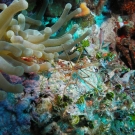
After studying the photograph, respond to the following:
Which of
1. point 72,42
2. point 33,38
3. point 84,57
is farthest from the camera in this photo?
point 84,57

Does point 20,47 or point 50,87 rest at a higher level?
point 20,47

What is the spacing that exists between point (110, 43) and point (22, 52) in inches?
84.4

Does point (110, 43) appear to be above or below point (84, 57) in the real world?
below

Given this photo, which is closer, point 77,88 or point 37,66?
point 37,66

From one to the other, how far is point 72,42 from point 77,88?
523mm

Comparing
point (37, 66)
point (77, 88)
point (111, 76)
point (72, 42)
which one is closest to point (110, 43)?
point (111, 76)

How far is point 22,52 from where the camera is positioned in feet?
5.50

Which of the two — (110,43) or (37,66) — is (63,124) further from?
(110,43)

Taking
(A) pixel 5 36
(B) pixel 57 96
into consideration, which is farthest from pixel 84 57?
(A) pixel 5 36

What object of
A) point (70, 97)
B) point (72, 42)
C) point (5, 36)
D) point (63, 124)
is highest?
point (5, 36)

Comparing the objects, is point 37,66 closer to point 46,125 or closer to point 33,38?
point 33,38

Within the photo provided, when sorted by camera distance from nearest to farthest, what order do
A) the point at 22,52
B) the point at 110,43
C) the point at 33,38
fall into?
the point at 22,52
the point at 33,38
the point at 110,43

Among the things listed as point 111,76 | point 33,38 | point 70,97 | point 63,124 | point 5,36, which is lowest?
point 111,76

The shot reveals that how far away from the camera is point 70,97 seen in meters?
1.80
